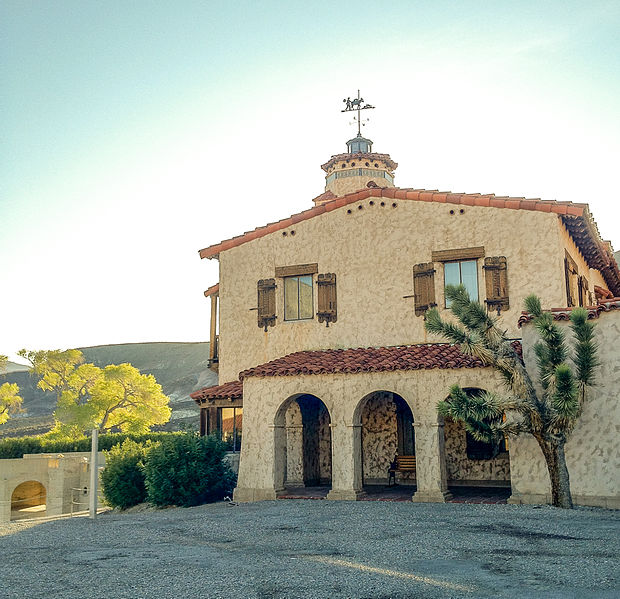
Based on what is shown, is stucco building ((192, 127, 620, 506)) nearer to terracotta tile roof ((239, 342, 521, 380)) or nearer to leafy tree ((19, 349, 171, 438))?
terracotta tile roof ((239, 342, 521, 380))

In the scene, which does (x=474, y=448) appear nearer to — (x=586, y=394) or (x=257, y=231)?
(x=586, y=394)

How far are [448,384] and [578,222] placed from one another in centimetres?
619

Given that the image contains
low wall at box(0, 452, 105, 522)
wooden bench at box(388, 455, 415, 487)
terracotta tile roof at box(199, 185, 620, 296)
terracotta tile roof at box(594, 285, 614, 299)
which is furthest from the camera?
low wall at box(0, 452, 105, 522)

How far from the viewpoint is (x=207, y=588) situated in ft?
26.0

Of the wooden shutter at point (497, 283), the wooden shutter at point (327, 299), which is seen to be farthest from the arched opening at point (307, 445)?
the wooden shutter at point (497, 283)

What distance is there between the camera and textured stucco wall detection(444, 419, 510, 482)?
18.1 m

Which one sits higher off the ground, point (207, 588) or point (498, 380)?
point (498, 380)

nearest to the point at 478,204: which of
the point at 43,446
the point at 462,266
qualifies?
the point at 462,266

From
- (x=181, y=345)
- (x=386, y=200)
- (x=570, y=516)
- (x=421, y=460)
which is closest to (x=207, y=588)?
(x=570, y=516)

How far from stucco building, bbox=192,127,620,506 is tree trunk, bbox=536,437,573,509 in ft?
1.88

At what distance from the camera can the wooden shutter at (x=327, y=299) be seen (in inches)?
786

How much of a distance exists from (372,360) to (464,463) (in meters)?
4.17

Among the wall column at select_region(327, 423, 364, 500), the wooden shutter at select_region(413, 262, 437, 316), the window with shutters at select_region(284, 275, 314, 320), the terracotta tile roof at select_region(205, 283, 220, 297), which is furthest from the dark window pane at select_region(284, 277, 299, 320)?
the wall column at select_region(327, 423, 364, 500)

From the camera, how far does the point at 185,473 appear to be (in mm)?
17750
